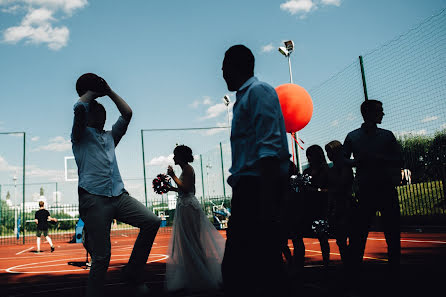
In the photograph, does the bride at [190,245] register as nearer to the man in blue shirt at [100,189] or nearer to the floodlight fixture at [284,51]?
the man in blue shirt at [100,189]

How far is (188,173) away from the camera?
4641 mm

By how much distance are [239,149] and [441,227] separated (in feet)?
28.8

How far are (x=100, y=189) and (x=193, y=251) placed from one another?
1.70 meters

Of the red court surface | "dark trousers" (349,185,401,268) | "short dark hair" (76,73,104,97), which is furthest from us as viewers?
the red court surface

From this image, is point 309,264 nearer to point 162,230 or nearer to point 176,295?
point 176,295

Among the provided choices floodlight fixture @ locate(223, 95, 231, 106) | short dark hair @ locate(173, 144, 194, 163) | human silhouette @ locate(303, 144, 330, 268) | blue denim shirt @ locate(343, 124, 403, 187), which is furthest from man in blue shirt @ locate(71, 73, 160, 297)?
floodlight fixture @ locate(223, 95, 231, 106)

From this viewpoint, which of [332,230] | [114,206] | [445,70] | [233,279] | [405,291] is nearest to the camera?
[233,279]

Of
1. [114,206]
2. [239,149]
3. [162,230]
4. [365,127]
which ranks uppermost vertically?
[365,127]

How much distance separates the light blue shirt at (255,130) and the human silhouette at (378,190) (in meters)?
1.86

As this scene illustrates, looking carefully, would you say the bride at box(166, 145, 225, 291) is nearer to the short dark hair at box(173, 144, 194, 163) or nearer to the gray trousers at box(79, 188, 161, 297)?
the short dark hair at box(173, 144, 194, 163)

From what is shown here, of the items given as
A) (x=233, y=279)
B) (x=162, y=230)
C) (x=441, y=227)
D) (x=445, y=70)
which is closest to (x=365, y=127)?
(x=233, y=279)

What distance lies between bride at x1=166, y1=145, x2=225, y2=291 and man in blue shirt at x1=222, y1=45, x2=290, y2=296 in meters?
2.33

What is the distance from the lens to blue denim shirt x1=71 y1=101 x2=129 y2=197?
2874mm

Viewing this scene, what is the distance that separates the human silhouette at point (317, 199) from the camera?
13.9ft
